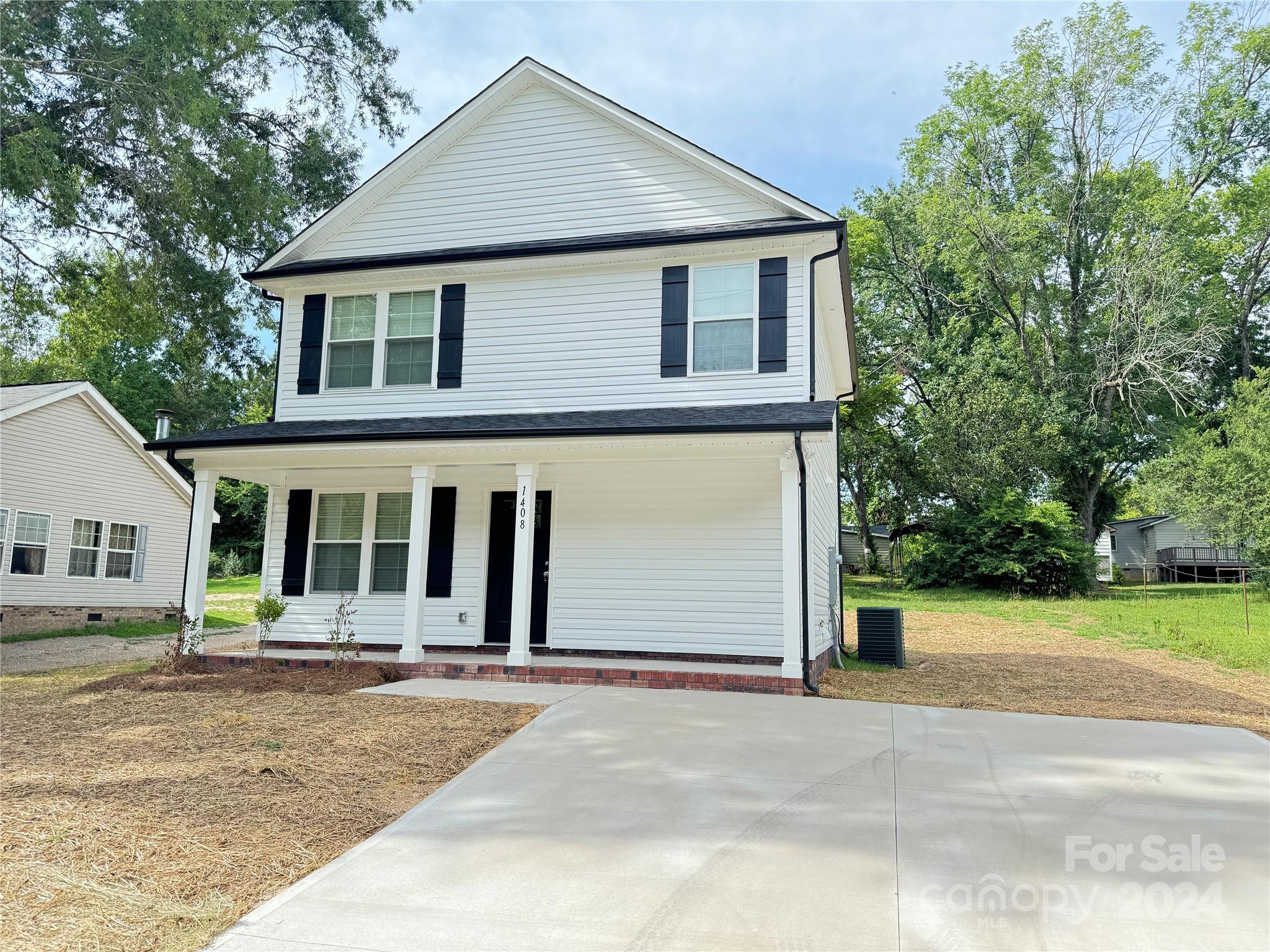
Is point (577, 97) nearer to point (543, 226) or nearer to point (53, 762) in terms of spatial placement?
point (543, 226)

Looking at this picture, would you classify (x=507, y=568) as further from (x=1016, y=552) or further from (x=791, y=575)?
(x=1016, y=552)

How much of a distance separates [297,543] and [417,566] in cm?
272

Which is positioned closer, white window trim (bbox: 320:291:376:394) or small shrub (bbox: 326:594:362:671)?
small shrub (bbox: 326:594:362:671)

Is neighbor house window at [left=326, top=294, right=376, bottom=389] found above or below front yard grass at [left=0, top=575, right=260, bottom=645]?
above

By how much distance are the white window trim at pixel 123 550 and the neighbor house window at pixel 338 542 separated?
10.5 m

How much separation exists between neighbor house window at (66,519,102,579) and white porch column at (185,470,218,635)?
31.6 feet

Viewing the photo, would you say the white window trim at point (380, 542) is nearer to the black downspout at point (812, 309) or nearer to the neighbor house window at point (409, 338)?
the neighbor house window at point (409, 338)

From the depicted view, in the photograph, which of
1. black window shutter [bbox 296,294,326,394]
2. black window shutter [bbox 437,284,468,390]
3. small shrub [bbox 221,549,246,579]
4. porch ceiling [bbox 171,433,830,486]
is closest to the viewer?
porch ceiling [bbox 171,433,830,486]

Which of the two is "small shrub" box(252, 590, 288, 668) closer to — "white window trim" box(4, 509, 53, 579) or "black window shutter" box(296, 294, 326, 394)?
"black window shutter" box(296, 294, 326, 394)

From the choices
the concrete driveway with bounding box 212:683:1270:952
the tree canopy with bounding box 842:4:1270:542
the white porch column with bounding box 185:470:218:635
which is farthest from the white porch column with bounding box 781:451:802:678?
the tree canopy with bounding box 842:4:1270:542

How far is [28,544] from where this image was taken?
16422 millimetres

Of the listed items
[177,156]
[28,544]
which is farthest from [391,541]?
[28,544]

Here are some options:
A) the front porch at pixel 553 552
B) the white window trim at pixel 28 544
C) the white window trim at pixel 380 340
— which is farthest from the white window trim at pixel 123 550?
the white window trim at pixel 380 340

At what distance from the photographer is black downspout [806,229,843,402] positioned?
9664 millimetres
